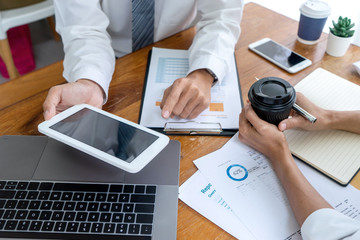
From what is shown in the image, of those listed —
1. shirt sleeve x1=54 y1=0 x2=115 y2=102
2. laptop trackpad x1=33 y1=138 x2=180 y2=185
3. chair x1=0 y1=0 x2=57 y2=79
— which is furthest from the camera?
chair x1=0 y1=0 x2=57 y2=79

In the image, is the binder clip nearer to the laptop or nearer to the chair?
the laptop

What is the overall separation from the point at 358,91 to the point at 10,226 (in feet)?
2.66

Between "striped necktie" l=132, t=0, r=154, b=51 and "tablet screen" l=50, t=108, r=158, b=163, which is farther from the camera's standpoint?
"striped necktie" l=132, t=0, r=154, b=51

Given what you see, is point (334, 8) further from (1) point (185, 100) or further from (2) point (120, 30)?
(1) point (185, 100)

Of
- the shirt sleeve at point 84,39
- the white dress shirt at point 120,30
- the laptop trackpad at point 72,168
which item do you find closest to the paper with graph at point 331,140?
the white dress shirt at point 120,30

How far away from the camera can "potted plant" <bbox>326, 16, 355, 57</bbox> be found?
85 cm

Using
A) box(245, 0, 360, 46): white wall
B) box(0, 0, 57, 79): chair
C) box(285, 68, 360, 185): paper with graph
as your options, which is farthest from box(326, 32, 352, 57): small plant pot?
box(0, 0, 57, 79): chair

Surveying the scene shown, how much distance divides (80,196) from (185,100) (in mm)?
308

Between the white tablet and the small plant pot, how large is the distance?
62 centimetres

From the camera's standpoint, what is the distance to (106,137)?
1.88 feet

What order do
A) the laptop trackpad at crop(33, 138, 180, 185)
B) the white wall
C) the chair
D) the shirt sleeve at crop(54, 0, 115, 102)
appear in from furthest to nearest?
the white wall, the chair, the shirt sleeve at crop(54, 0, 115, 102), the laptop trackpad at crop(33, 138, 180, 185)

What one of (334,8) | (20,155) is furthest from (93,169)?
(334,8)

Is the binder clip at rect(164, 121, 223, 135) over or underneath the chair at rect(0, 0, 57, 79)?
over

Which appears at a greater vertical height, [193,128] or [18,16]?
[193,128]
